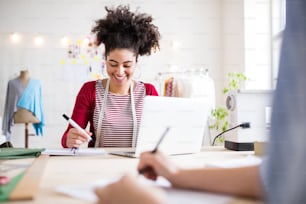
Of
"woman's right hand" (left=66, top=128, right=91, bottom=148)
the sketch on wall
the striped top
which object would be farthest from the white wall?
"woman's right hand" (left=66, top=128, right=91, bottom=148)

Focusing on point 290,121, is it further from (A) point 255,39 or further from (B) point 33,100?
(B) point 33,100

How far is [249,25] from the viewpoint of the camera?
4.28 meters

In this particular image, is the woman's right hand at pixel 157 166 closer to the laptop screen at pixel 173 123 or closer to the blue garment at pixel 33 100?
the laptop screen at pixel 173 123

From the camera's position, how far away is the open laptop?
1.47m

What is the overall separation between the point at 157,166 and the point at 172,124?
581 mm

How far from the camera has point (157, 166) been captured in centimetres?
95

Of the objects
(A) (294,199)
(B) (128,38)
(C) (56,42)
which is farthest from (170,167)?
(C) (56,42)

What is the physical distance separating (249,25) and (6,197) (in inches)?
154

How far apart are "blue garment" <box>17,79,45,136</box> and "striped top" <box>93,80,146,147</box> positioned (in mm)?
2445

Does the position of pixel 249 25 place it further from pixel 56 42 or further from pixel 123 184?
pixel 123 184

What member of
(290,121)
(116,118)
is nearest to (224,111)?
(116,118)

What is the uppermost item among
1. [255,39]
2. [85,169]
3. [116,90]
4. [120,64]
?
[255,39]

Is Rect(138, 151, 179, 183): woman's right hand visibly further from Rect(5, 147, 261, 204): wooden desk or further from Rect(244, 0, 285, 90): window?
Rect(244, 0, 285, 90): window

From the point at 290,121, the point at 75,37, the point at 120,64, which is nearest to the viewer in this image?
the point at 290,121
